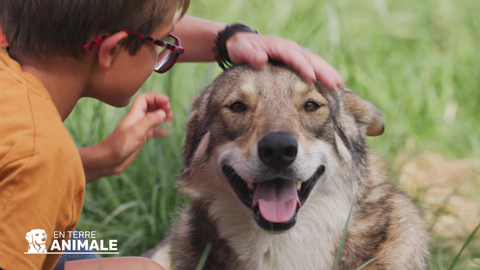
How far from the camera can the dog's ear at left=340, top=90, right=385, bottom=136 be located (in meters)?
2.91

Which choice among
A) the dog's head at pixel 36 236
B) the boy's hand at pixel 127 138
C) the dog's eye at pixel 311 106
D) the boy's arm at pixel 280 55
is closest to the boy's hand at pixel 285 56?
the boy's arm at pixel 280 55

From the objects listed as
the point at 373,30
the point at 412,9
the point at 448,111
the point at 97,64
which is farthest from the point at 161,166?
the point at 412,9

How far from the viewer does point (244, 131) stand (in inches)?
103

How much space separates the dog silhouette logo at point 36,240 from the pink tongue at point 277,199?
1.00 meters

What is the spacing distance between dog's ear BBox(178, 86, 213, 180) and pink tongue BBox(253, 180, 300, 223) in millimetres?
511

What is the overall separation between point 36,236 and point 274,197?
111cm

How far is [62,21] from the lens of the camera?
6.88 ft

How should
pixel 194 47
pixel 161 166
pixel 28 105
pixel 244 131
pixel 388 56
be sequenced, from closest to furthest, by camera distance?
pixel 28 105 < pixel 244 131 < pixel 194 47 < pixel 161 166 < pixel 388 56

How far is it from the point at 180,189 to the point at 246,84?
0.70 meters

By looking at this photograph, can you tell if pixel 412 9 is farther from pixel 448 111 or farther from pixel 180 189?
pixel 180 189

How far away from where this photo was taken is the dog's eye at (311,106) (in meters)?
2.67

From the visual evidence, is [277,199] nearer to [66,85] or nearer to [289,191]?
[289,191]

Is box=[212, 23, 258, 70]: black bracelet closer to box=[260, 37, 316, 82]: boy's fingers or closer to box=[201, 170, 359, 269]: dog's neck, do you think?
box=[260, 37, 316, 82]: boy's fingers

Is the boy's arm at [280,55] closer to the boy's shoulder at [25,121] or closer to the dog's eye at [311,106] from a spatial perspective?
the dog's eye at [311,106]
